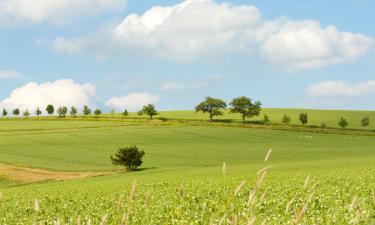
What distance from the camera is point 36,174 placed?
61.8 meters

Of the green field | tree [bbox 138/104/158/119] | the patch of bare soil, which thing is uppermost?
tree [bbox 138/104/158/119]

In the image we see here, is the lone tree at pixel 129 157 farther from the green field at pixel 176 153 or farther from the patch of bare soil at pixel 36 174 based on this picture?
the patch of bare soil at pixel 36 174

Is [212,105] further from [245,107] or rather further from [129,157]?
[129,157]

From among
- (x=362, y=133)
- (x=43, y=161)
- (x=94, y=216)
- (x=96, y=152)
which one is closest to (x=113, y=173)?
(x=43, y=161)

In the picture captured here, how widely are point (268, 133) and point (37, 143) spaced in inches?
2058

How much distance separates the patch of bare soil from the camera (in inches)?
2315

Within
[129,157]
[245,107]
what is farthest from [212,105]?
[129,157]

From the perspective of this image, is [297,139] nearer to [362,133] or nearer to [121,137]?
[362,133]

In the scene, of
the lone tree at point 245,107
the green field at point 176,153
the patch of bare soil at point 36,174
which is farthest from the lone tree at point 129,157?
the lone tree at point 245,107

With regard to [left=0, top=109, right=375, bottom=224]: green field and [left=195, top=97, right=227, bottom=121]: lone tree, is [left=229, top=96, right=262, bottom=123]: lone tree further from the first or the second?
[left=0, top=109, right=375, bottom=224]: green field

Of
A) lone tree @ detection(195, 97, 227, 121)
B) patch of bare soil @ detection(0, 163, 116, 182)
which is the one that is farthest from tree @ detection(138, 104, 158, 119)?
patch of bare soil @ detection(0, 163, 116, 182)

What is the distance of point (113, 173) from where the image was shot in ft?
203

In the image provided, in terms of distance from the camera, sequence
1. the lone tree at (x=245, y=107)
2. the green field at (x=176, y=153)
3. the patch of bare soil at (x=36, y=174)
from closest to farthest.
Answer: the green field at (x=176, y=153) → the patch of bare soil at (x=36, y=174) → the lone tree at (x=245, y=107)

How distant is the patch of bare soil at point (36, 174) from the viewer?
193ft
